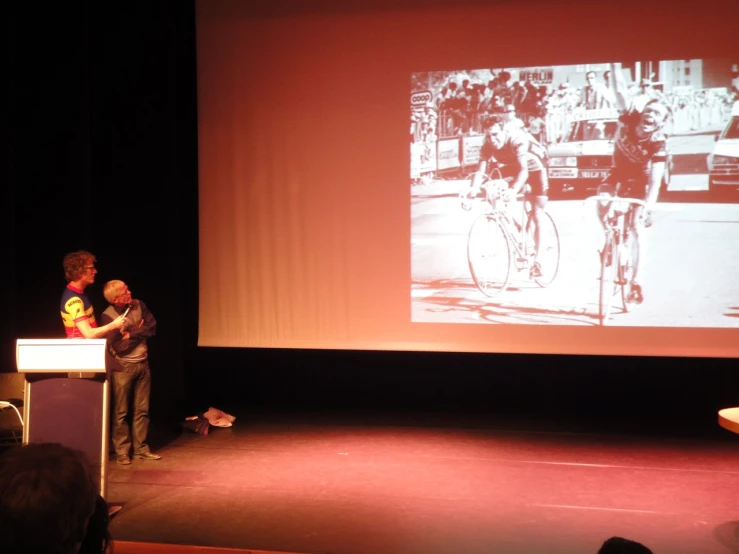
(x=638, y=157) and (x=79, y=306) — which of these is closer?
(x=79, y=306)

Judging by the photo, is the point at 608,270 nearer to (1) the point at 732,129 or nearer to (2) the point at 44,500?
(1) the point at 732,129

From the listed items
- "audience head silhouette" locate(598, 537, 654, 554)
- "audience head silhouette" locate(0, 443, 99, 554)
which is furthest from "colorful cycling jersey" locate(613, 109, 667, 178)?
"audience head silhouette" locate(0, 443, 99, 554)

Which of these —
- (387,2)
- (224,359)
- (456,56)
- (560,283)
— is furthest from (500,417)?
(387,2)

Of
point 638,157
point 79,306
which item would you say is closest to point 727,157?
point 638,157

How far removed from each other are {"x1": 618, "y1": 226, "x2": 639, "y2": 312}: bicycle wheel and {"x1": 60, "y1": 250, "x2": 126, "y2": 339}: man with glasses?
3.36m

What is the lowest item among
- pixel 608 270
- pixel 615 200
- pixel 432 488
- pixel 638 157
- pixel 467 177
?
pixel 432 488

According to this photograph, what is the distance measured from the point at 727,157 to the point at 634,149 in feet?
2.00

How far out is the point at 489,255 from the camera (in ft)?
17.7

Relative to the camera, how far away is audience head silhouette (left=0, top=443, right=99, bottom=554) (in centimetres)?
110

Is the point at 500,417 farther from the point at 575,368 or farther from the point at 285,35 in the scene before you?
the point at 285,35

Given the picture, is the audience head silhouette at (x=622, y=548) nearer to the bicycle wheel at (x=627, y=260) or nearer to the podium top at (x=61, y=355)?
the podium top at (x=61, y=355)

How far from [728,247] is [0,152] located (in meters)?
5.11

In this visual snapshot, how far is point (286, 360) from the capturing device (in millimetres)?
6406

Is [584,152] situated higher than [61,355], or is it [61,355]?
[584,152]
